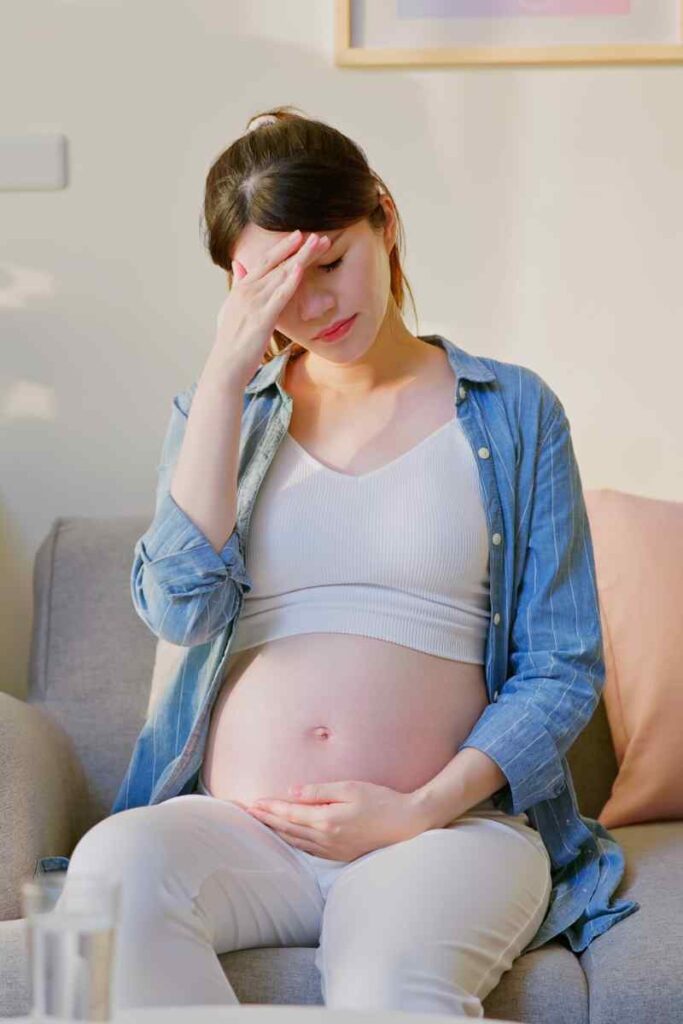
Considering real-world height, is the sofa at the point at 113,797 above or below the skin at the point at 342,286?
below

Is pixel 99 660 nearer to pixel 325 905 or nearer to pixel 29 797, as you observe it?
pixel 29 797

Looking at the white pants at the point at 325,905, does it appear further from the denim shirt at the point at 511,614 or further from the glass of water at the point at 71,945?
the glass of water at the point at 71,945

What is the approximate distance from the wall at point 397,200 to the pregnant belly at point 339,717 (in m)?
0.85

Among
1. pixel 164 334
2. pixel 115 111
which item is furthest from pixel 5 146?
pixel 164 334

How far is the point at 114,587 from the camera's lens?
2.04 m

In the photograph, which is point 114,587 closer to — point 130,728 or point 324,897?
point 130,728

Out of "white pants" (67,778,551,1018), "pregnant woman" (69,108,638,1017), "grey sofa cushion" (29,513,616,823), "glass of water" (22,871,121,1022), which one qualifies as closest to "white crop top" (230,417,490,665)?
"pregnant woman" (69,108,638,1017)

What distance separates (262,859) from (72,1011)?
2.24ft

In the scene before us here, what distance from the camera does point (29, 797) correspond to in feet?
Result: 5.23

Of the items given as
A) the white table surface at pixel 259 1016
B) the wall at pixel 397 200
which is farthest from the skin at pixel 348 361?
the wall at pixel 397 200

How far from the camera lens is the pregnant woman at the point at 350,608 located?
4.61 ft

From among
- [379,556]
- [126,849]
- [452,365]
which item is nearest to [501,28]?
[452,365]

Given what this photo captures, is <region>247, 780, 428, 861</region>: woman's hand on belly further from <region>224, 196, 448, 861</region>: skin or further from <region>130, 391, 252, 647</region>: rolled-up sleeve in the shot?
<region>130, 391, 252, 647</region>: rolled-up sleeve

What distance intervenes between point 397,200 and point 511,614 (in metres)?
0.91
